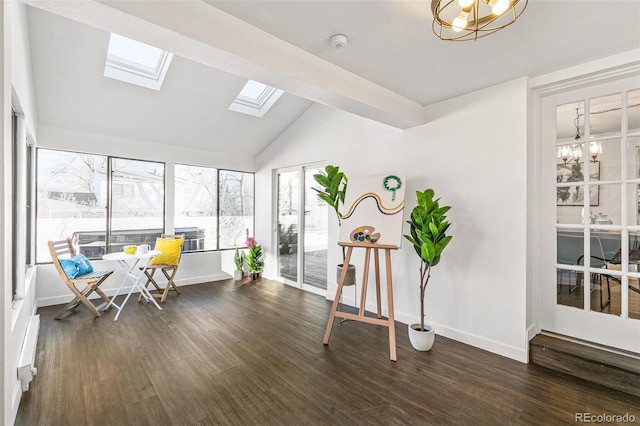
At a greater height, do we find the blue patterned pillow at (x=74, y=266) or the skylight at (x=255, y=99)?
the skylight at (x=255, y=99)

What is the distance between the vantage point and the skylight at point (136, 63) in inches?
140

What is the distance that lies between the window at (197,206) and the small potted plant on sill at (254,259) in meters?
0.66

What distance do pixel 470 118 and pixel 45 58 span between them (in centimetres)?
459

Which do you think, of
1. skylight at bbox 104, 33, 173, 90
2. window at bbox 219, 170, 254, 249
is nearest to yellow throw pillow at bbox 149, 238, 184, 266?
window at bbox 219, 170, 254, 249

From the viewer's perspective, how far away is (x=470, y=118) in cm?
306

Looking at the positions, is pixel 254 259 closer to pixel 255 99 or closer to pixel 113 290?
pixel 113 290

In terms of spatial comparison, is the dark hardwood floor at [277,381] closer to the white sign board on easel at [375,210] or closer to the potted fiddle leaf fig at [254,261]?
the white sign board on easel at [375,210]

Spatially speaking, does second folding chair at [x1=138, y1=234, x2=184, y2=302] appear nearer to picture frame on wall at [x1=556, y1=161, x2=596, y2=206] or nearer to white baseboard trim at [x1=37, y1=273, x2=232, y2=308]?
white baseboard trim at [x1=37, y1=273, x2=232, y2=308]

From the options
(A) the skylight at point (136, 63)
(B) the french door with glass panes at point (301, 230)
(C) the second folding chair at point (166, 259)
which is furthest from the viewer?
(B) the french door with glass panes at point (301, 230)

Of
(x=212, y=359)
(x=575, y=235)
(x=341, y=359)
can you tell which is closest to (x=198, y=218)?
(x=212, y=359)

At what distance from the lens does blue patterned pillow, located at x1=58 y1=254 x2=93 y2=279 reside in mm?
3553

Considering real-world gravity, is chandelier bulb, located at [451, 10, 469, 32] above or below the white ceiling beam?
below

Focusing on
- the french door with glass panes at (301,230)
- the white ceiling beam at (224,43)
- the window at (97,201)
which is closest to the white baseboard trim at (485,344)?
the french door with glass panes at (301,230)

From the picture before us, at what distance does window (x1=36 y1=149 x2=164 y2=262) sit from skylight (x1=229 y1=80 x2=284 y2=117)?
173cm
